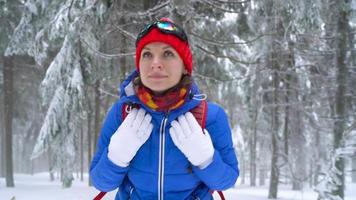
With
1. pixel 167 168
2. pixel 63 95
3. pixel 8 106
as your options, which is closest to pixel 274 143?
pixel 63 95

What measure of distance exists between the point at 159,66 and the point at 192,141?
1.33 ft

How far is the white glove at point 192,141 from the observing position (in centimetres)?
165

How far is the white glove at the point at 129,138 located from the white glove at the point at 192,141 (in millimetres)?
129

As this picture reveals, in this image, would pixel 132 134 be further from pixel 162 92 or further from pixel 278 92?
pixel 278 92

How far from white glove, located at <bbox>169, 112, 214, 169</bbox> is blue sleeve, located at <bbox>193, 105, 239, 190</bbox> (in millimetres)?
52

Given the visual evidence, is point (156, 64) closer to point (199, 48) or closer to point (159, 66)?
point (159, 66)

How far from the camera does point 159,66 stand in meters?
1.75

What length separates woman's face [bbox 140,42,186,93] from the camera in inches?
69.0

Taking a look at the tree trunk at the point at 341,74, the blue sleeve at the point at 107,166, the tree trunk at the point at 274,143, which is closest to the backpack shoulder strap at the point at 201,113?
the blue sleeve at the point at 107,166

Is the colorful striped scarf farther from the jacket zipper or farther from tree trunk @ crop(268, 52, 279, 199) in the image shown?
tree trunk @ crop(268, 52, 279, 199)

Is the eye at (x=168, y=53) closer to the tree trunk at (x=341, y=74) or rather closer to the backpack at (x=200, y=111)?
the backpack at (x=200, y=111)

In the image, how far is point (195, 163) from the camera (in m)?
1.67

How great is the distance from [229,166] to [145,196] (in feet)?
1.46

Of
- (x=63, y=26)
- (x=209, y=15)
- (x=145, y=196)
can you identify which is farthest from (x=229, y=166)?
(x=209, y=15)
